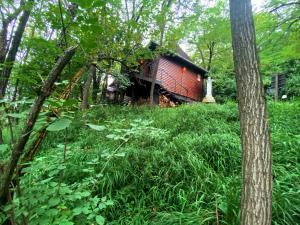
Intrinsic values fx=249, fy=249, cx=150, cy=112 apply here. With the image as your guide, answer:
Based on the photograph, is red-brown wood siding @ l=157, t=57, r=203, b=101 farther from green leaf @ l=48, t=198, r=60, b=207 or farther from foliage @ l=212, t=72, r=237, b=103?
green leaf @ l=48, t=198, r=60, b=207

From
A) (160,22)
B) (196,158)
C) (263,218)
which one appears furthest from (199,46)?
(263,218)

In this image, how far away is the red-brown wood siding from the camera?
16188 millimetres

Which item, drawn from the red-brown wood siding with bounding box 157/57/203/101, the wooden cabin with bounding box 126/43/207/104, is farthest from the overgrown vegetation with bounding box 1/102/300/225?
the red-brown wood siding with bounding box 157/57/203/101

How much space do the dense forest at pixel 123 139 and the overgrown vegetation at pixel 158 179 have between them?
0.01m

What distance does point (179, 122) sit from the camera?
6.93m

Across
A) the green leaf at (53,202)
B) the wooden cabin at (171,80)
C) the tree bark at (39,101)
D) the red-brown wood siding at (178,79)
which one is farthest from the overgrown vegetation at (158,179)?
the red-brown wood siding at (178,79)

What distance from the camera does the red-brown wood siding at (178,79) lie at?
16.2m

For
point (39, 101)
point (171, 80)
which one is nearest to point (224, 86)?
point (171, 80)

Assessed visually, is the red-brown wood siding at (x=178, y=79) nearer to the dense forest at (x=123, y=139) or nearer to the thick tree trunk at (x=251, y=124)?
the dense forest at (x=123, y=139)

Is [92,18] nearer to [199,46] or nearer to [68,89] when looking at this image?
[68,89]

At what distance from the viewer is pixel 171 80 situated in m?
16.8

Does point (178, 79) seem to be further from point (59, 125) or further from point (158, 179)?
point (59, 125)

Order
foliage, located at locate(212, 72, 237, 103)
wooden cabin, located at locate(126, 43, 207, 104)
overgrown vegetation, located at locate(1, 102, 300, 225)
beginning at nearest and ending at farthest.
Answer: overgrown vegetation, located at locate(1, 102, 300, 225) < wooden cabin, located at locate(126, 43, 207, 104) < foliage, located at locate(212, 72, 237, 103)

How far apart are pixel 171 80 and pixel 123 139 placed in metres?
15.1
